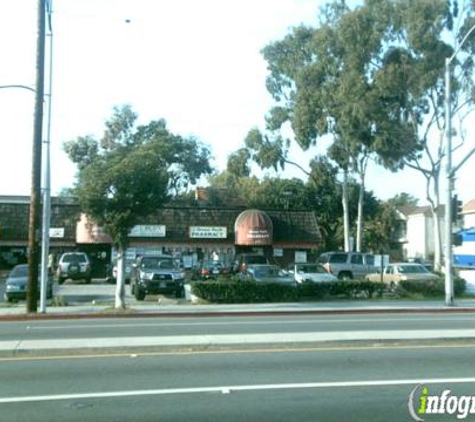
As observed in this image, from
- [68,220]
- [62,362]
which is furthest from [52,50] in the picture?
[68,220]

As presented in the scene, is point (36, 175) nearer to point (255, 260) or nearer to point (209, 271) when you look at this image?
point (209, 271)

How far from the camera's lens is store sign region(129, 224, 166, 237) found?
43281mm

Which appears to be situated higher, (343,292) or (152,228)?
(152,228)

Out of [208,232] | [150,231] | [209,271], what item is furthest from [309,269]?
[150,231]

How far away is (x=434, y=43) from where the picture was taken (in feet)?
133

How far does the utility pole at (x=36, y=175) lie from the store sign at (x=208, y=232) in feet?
74.6

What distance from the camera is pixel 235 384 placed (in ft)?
30.0

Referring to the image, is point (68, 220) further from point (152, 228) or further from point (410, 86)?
point (410, 86)

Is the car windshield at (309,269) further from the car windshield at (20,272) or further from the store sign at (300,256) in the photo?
the store sign at (300,256)

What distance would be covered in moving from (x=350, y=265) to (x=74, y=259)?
15635 mm

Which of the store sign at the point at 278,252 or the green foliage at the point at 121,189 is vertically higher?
the green foliage at the point at 121,189

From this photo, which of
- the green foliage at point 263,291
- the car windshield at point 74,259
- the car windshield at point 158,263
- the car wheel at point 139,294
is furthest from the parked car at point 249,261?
the car wheel at point 139,294

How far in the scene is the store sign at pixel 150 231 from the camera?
142 ft

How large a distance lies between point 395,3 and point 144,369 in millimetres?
36605
